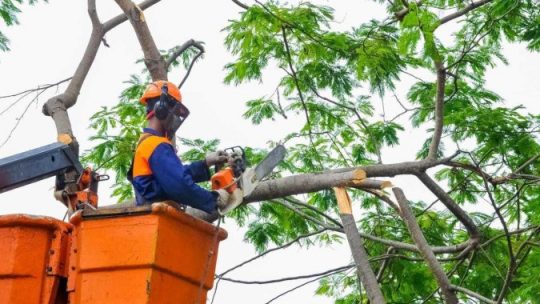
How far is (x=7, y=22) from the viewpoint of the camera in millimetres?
9164

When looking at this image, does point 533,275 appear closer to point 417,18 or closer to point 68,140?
point 417,18

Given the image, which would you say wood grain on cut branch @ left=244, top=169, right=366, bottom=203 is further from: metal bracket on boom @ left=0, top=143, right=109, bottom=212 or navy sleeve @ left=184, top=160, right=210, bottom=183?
metal bracket on boom @ left=0, top=143, right=109, bottom=212

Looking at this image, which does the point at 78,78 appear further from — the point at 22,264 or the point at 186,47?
the point at 22,264

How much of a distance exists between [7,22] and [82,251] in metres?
5.26

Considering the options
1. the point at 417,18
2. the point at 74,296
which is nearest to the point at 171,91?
the point at 74,296

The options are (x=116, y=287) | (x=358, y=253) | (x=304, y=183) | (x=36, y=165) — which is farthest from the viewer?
(x=304, y=183)

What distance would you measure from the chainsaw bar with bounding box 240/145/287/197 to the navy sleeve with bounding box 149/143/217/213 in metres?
0.41

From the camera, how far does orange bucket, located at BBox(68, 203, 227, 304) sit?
14.2 ft

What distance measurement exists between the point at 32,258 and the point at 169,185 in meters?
0.75

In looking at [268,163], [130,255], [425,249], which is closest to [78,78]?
[268,163]

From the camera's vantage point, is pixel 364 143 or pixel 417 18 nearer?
pixel 417 18

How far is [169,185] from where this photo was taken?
4781 millimetres

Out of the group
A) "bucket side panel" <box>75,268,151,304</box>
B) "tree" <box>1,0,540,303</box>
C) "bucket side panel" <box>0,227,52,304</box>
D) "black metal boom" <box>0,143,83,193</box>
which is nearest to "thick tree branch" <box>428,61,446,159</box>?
"tree" <box>1,0,540,303</box>

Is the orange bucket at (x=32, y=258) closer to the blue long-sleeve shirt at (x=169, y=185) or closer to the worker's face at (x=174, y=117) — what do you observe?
the blue long-sleeve shirt at (x=169, y=185)
